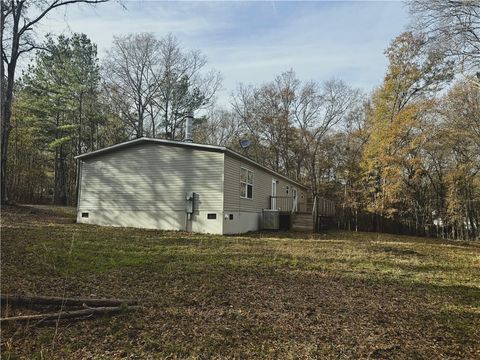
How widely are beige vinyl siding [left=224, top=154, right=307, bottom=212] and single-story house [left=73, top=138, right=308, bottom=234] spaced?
Result: 4 cm

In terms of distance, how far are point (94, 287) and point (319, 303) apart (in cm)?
303

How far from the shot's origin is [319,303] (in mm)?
4418

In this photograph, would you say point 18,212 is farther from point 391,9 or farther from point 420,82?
point 420,82

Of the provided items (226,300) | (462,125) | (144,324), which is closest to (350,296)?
(226,300)

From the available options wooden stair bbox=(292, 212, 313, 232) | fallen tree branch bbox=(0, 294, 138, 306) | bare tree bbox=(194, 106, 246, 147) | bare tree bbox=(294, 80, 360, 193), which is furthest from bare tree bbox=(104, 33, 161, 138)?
fallen tree branch bbox=(0, 294, 138, 306)

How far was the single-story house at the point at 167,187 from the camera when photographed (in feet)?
39.8

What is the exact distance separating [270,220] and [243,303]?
11.4 meters

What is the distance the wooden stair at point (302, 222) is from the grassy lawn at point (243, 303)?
7.02 meters

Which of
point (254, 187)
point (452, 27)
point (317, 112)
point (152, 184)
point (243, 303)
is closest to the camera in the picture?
point (243, 303)

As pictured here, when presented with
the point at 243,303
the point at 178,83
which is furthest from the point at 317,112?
the point at 243,303

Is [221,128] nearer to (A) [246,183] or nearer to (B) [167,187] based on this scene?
(A) [246,183]

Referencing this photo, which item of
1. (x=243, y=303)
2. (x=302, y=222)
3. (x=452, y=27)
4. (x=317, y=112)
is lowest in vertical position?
(x=243, y=303)

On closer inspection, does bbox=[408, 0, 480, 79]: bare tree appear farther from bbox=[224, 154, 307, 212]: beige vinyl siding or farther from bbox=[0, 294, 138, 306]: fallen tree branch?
bbox=[0, 294, 138, 306]: fallen tree branch

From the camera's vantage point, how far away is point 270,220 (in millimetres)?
15594
